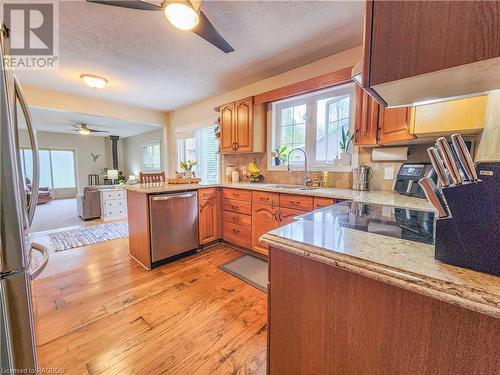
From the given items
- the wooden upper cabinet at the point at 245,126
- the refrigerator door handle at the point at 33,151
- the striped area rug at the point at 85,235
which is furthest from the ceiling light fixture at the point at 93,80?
the refrigerator door handle at the point at 33,151

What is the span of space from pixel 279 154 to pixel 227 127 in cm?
96

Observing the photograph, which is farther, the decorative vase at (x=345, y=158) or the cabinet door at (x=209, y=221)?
the cabinet door at (x=209, y=221)

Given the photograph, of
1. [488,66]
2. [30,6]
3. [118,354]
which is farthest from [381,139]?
[30,6]

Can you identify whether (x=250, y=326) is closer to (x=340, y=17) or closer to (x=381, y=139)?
(x=381, y=139)

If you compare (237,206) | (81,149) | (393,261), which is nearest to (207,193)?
(237,206)

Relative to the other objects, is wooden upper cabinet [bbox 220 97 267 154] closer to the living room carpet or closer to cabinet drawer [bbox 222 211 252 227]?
cabinet drawer [bbox 222 211 252 227]

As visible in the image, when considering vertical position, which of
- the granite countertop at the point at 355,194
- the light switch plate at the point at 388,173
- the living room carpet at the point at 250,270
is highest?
the light switch plate at the point at 388,173

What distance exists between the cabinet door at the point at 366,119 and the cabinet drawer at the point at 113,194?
4960mm

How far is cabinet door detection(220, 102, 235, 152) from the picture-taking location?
3.23 metres

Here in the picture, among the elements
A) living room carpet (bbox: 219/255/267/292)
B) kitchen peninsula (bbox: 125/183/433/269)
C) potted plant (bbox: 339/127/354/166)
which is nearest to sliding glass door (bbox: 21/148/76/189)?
kitchen peninsula (bbox: 125/183/433/269)

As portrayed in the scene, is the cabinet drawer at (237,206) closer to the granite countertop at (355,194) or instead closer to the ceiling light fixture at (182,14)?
the granite countertop at (355,194)

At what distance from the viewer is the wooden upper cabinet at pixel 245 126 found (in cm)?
302

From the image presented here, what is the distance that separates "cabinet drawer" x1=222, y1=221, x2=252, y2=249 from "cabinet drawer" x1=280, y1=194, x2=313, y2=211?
2.30 feet

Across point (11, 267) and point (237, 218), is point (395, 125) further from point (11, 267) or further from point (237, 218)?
point (11, 267)
